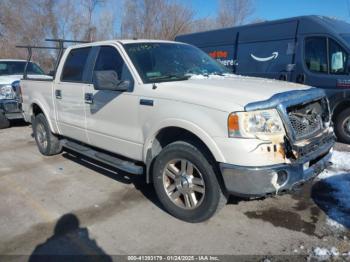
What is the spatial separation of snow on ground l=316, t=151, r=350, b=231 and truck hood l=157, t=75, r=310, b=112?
1453mm

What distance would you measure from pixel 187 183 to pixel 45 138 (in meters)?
3.76

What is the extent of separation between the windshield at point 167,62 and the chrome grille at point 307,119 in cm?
134

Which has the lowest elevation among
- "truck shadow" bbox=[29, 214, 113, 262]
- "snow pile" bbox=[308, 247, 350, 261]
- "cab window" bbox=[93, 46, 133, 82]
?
"truck shadow" bbox=[29, 214, 113, 262]

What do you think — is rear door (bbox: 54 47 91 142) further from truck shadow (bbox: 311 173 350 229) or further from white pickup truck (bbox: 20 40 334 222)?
truck shadow (bbox: 311 173 350 229)

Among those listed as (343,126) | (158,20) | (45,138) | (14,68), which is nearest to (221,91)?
(45,138)

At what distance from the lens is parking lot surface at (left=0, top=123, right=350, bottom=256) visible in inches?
133

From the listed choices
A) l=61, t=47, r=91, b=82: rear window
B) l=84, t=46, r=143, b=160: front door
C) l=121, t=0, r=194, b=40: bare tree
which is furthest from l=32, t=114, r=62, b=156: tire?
l=121, t=0, r=194, b=40: bare tree

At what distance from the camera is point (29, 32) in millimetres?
27203

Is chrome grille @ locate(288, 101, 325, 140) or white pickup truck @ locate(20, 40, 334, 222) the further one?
chrome grille @ locate(288, 101, 325, 140)

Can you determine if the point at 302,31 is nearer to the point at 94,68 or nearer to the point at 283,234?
the point at 94,68

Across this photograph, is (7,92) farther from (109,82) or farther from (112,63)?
(109,82)

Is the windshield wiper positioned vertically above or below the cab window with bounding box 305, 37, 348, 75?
below

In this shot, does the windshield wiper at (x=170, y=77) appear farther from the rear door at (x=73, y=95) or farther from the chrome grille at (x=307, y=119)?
the chrome grille at (x=307, y=119)

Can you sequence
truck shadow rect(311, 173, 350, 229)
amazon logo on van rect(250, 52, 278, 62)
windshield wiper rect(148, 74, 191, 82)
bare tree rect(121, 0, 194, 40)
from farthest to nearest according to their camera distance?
bare tree rect(121, 0, 194, 40)
amazon logo on van rect(250, 52, 278, 62)
windshield wiper rect(148, 74, 191, 82)
truck shadow rect(311, 173, 350, 229)
